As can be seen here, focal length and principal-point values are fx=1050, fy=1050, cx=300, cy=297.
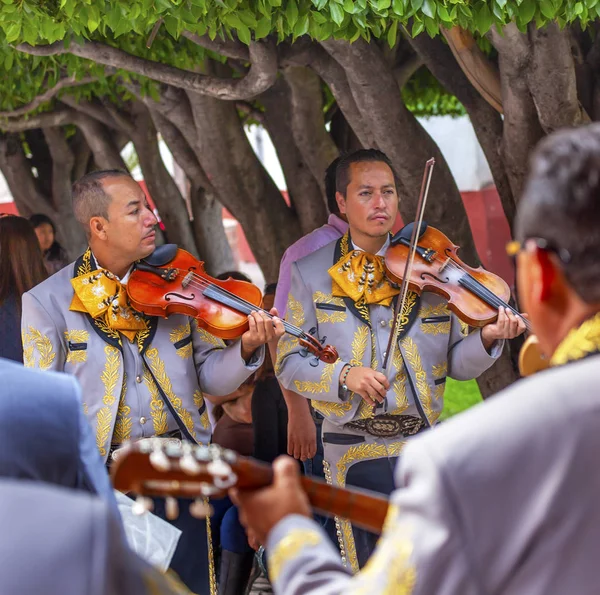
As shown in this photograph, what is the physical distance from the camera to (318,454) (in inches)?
203

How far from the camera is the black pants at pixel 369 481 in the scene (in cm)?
422

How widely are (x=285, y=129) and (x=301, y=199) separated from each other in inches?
22.6

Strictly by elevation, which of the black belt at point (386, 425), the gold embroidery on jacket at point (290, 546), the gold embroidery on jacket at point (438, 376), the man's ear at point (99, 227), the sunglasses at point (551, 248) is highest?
the sunglasses at point (551, 248)

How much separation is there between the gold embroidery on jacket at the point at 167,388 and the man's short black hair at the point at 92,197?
24.8 inches

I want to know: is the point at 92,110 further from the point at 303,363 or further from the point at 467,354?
the point at 467,354

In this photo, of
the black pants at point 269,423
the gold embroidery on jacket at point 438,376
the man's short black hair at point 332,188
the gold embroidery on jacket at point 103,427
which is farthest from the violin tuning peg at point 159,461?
the man's short black hair at point 332,188

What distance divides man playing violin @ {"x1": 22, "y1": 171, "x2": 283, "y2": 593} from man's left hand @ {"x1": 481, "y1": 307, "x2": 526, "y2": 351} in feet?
2.71

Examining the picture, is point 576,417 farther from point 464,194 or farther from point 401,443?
point 464,194

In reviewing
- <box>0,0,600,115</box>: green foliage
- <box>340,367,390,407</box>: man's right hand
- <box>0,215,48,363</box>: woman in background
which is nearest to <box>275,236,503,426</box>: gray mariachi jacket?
<box>340,367,390,407</box>: man's right hand

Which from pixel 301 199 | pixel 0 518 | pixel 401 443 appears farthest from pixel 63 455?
pixel 301 199

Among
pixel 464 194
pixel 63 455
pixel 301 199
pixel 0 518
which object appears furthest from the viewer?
pixel 464 194

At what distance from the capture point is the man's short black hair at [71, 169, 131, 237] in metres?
4.21

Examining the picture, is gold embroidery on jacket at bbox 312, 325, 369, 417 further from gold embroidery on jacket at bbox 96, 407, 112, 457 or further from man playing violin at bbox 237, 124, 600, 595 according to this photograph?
man playing violin at bbox 237, 124, 600, 595

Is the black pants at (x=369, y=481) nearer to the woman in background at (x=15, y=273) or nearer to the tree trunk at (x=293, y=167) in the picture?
the woman in background at (x=15, y=273)
